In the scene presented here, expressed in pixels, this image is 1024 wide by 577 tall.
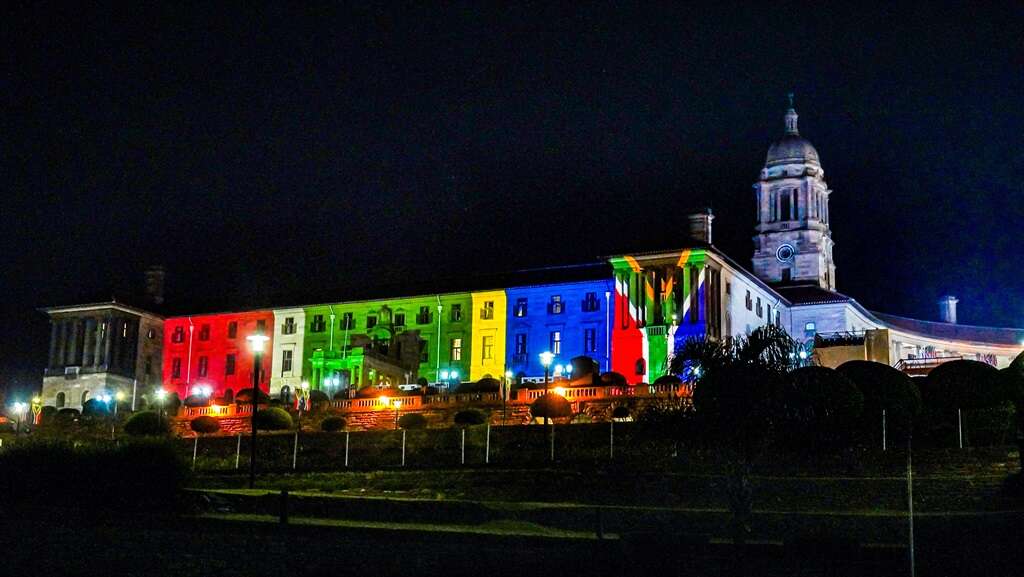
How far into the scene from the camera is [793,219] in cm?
10519

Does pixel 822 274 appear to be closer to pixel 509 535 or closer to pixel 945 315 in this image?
pixel 945 315

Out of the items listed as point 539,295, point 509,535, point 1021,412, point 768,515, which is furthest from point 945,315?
point 509,535

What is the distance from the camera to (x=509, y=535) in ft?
92.7

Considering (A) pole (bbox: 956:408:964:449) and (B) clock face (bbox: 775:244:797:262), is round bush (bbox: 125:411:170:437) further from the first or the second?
(B) clock face (bbox: 775:244:797:262)

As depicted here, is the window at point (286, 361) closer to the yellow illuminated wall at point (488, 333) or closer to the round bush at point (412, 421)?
the yellow illuminated wall at point (488, 333)

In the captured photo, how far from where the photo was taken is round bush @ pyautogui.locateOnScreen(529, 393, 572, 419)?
57.3 m

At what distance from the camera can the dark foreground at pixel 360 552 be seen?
26.4 metres

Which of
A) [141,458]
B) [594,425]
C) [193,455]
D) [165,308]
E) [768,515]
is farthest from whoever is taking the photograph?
[165,308]

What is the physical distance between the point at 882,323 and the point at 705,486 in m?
65.9

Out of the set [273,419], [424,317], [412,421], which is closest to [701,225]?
[424,317]

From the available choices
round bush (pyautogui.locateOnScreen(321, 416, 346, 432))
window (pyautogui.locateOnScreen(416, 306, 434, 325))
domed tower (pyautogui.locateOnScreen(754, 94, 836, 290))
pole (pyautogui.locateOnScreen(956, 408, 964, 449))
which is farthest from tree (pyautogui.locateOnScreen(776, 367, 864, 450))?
domed tower (pyautogui.locateOnScreen(754, 94, 836, 290))

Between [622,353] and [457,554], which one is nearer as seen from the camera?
[457,554]

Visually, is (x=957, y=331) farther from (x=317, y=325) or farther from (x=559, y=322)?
(x=317, y=325)

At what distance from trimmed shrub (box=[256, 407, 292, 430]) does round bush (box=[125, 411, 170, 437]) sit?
6035 millimetres
